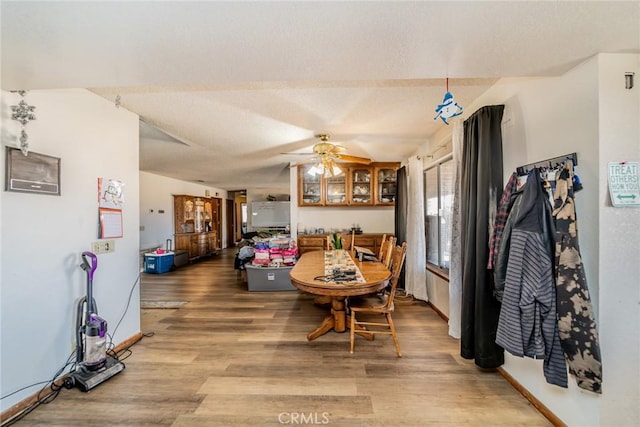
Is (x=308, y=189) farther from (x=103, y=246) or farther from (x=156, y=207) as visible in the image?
(x=156, y=207)

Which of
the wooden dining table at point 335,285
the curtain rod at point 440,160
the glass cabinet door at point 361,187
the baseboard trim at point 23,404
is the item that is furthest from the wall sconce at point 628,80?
the baseboard trim at point 23,404

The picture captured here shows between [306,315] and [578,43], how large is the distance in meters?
3.21

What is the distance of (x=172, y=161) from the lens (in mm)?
4609

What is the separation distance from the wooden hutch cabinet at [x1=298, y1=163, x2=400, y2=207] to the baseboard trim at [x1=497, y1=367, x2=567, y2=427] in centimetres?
329

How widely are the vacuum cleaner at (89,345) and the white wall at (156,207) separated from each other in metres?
4.45

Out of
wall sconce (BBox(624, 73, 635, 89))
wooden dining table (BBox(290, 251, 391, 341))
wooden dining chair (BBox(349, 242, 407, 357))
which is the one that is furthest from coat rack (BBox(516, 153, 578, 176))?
wooden dining table (BBox(290, 251, 391, 341))

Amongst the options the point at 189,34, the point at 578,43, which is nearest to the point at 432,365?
the point at 578,43

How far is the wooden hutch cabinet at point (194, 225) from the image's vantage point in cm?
654

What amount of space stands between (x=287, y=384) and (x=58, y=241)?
2.03 meters

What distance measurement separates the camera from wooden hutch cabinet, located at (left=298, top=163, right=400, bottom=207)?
480 cm

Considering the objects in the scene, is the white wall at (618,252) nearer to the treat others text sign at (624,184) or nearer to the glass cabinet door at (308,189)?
the treat others text sign at (624,184)

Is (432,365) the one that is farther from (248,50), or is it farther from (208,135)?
(208,135)

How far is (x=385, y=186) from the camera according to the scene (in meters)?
4.89

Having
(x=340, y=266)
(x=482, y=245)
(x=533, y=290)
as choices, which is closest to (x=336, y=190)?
(x=340, y=266)
